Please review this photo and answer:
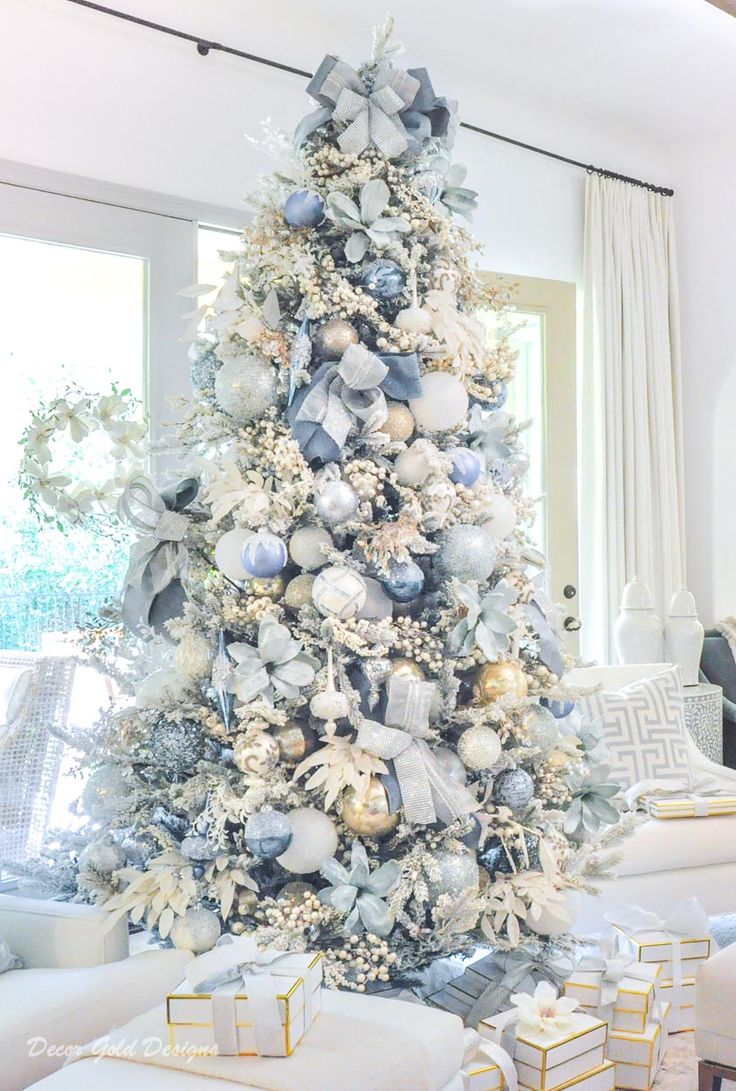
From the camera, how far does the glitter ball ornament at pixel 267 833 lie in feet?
5.98

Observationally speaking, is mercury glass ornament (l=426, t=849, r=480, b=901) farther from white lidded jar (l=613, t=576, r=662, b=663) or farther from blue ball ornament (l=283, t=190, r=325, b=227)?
white lidded jar (l=613, t=576, r=662, b=663)

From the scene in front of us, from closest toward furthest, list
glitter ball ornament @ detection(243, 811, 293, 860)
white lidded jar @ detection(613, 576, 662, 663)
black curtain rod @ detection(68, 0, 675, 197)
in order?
glitter ball ornament @ detection(243, 811, 293, 860) → black curtain rod @ detection(68, 0, 675, 197) → white lidded jar @ detection(613, 576, 662, 663)

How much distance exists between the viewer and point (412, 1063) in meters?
1.41

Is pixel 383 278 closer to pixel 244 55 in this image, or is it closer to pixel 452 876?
pixel 452 876

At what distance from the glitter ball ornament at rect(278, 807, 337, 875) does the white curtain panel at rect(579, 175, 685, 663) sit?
2526mm

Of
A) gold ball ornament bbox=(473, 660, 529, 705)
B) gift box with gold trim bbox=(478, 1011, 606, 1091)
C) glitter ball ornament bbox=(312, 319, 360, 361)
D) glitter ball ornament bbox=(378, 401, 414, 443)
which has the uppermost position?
glitter ball ornament bbox=(312, 319, 360, 361)

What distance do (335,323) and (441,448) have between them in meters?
0.31

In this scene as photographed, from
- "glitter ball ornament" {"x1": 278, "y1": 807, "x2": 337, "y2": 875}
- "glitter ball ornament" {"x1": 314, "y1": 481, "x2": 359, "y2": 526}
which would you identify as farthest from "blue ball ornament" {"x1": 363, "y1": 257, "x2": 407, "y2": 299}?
"glitter ball ornament" {"x1": 278, "y1": 807, "x2": 337, "y2": 875}

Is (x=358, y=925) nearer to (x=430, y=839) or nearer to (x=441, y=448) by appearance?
(x=430, y=839)

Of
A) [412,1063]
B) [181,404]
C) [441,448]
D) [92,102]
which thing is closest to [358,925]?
[412,1063]

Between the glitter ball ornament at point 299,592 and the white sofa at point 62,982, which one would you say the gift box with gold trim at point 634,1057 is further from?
the glitter ball ornament at point 299,592

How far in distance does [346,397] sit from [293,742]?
62 cm

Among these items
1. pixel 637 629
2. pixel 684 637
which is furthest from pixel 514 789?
pixel 684 637

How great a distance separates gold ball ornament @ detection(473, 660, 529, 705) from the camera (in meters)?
1.98
